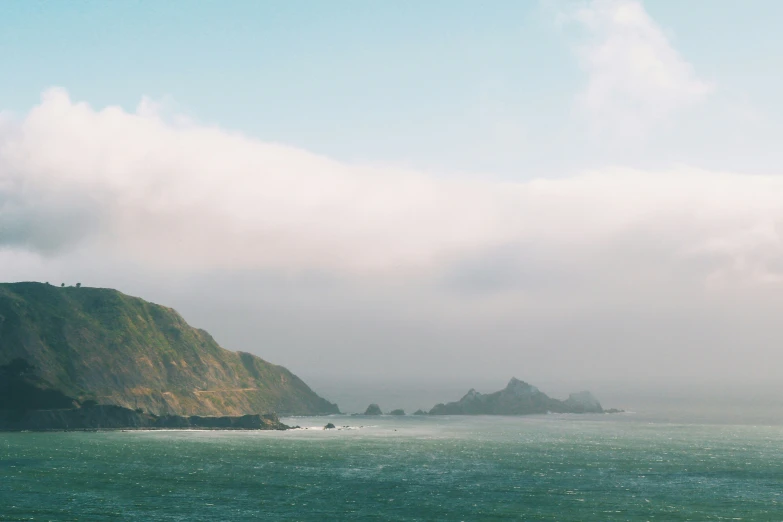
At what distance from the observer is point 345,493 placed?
383 ft

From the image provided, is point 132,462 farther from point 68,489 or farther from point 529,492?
point 529,492

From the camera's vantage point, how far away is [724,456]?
171 metres

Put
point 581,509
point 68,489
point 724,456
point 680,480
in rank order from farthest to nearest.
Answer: point 724,456 → point 680,480 → point 68,489 → point 581,509

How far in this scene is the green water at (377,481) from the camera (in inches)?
4031

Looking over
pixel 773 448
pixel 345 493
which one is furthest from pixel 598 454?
→ pixel 345 493

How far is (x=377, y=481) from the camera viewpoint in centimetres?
12912

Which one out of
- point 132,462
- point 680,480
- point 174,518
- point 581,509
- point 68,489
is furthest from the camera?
point 132,462

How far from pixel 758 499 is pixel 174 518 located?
9492 cm

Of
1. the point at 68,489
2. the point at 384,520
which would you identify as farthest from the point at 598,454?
the point at 68,489

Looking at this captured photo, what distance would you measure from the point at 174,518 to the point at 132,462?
57.5 m

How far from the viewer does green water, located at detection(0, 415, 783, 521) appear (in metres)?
102

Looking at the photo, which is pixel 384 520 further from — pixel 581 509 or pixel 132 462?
pixel 132 462

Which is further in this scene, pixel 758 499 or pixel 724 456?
pixel 724 456

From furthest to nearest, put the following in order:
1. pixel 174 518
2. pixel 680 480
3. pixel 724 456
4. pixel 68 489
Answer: pixel 724 456 → pixel 680 480 → pixel 68 489 → pixel 174 518
